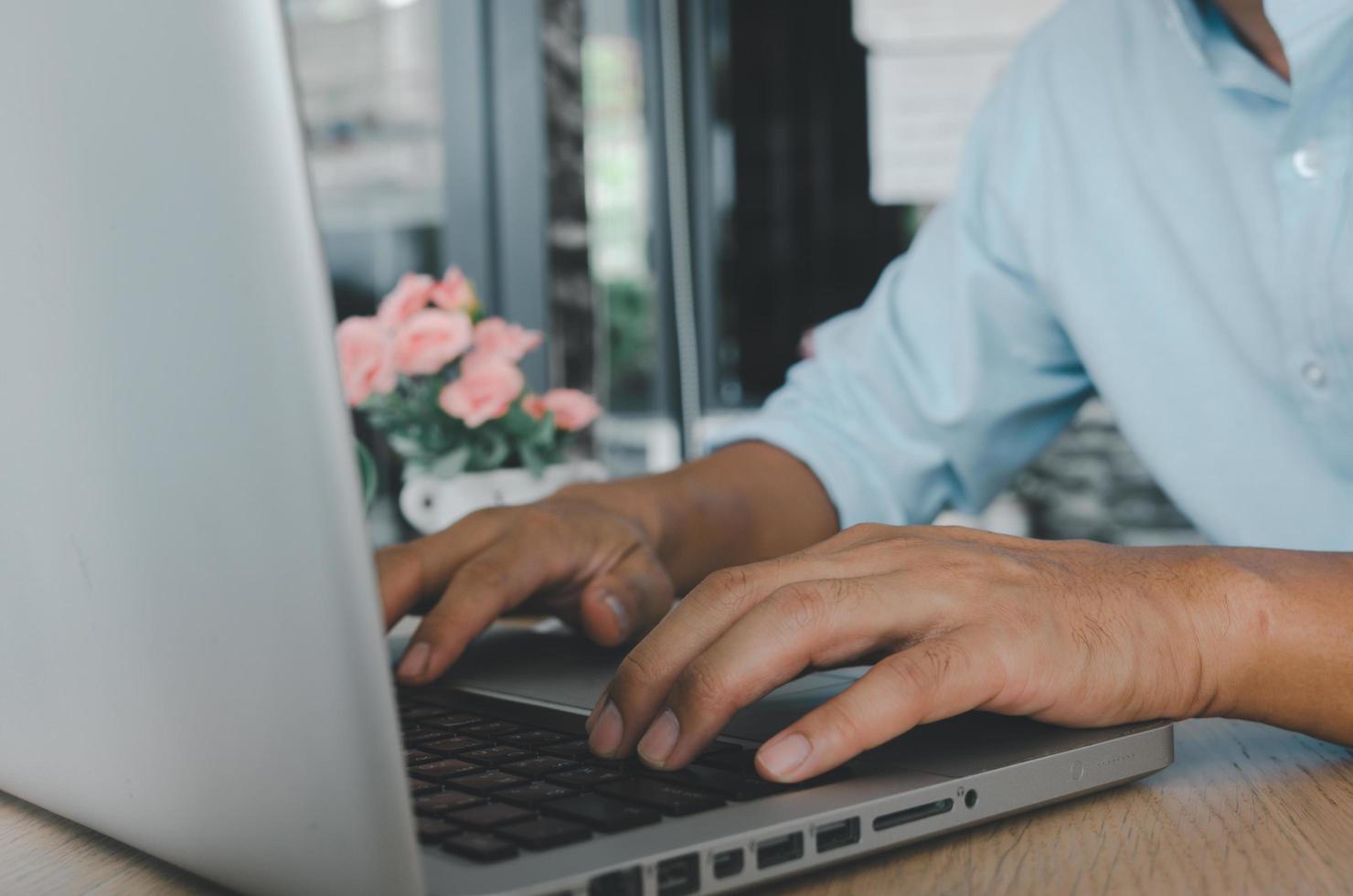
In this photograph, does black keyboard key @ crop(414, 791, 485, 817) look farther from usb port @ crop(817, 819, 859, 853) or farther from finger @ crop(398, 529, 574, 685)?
finger @ crop(398, 529, 574, 685)

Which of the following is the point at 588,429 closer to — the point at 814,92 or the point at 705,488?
the point at 814,92

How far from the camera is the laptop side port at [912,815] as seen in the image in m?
0.36

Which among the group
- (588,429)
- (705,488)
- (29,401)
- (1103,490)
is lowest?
(1103,490)

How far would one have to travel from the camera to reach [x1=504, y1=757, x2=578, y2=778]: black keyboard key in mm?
398

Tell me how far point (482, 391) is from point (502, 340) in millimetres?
69

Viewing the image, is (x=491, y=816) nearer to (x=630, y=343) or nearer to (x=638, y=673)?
(x=638, y=673)

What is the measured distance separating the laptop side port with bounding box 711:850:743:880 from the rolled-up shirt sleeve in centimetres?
66

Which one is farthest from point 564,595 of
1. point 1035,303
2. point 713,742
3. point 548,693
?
point 1035,303

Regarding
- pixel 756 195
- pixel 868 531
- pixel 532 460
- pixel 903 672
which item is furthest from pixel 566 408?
pixel 756 195

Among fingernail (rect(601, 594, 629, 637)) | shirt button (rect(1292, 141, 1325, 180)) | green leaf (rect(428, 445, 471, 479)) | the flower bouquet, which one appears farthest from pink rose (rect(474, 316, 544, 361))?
shirt button (rect(1292, 141, 1325, 180))

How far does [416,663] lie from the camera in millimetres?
591

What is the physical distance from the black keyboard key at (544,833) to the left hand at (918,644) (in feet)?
0.24

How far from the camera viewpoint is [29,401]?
13.7 inches

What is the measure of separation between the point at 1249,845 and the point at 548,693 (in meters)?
0.29
